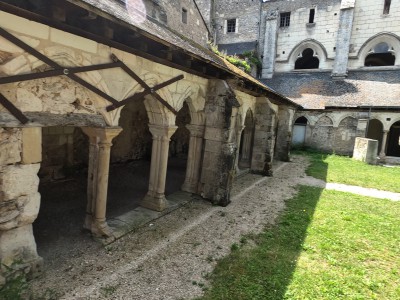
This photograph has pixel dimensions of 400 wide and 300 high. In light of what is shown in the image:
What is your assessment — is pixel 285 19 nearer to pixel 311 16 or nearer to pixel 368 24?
pixel 311 16

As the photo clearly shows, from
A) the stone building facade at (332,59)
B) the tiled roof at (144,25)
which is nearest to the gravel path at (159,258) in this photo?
the tiled roof at (144,25)

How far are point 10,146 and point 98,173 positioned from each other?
1650 mm

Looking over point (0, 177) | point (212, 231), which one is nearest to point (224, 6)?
point (212, 231)

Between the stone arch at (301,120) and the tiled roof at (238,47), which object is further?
the tiled roof at (238,47)

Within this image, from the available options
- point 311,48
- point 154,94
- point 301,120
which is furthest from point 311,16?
point 154,94

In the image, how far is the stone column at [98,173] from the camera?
473cm

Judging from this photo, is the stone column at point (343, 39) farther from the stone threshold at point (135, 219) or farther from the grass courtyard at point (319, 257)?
the stone threshold at point (135, 219)

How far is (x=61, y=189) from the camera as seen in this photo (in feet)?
24.3

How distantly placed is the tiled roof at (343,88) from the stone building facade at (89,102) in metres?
15.0

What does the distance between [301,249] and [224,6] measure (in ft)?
87.9

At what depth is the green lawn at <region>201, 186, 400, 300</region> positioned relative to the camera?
4.01 m

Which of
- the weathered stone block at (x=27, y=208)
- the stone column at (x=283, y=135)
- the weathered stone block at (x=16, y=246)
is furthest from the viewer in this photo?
the stone column at (x=283, y=135)

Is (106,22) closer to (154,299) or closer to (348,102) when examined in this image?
(154,299)

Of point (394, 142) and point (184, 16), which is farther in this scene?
point (394, 142)
